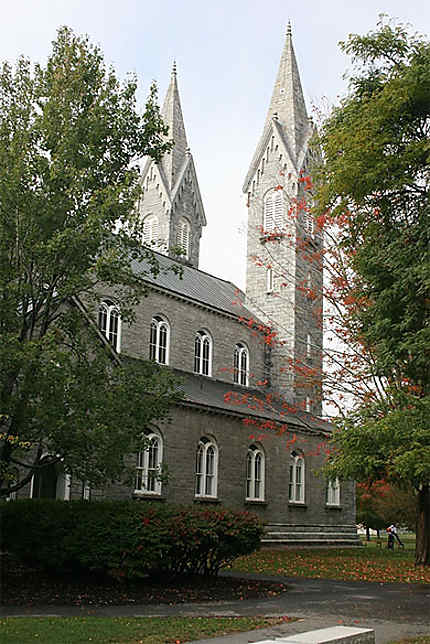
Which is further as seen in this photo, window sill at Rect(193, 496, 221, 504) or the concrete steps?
the concrete steps

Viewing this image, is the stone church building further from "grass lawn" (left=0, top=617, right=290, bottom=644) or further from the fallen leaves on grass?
"grass lawn" (left=0, top=617, right=290, bottom=644)

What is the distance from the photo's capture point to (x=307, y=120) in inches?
1688

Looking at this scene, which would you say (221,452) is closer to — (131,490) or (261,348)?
(131,490)

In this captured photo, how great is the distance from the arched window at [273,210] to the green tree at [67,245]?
81.8ft

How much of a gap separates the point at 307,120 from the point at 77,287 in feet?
105

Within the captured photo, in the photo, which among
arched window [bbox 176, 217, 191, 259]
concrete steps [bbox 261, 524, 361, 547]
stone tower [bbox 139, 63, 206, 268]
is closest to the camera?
concrete steps [bbox 261, 524, 361, 547]

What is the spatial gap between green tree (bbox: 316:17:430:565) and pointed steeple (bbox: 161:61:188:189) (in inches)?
1097

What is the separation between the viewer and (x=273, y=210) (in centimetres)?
4084

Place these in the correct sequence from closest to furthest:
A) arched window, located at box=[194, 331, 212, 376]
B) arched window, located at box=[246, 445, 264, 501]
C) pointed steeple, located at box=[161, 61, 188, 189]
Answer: arched window, located at box=[246, 445, 264, 501], arched window, located at box=[194, 331, 212, 376], pointed steeple, located at box=[161, 61, 188, 189]

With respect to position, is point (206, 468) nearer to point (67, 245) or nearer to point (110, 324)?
point (110, 324)

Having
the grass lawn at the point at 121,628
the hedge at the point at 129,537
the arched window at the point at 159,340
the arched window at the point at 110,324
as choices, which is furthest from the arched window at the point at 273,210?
the grass lawn at the point at 121,628

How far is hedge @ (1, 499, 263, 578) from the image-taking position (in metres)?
14.2

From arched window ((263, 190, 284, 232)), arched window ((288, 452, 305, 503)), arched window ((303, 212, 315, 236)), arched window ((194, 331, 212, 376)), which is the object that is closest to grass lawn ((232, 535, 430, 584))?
arched window ((288, 452, 305, 503))

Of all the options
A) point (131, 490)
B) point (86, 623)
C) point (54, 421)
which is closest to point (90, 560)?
point (54, 421)
